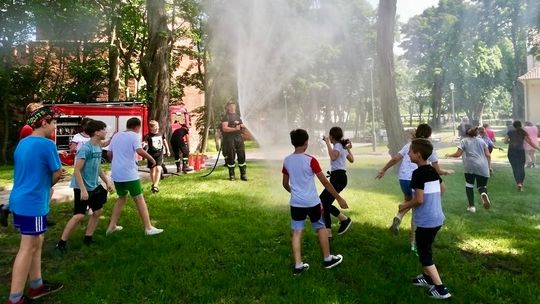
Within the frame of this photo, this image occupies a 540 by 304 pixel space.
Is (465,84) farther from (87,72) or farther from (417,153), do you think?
(417,153)

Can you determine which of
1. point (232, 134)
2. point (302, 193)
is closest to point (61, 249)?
point (302, 193)

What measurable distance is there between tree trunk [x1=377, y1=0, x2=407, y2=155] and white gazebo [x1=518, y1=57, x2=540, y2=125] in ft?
70.2

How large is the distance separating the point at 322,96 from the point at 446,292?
60.6 feet

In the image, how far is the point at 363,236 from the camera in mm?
6012

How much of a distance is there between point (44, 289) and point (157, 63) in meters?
12.7

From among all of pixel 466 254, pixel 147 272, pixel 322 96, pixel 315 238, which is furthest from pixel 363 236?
pixel 322 96

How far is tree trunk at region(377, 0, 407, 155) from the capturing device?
12711 millimetres

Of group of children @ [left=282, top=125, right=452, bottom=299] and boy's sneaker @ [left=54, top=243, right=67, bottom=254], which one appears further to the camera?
boy's sneaker @ [left=54, top=243, right=67, bottom=254]

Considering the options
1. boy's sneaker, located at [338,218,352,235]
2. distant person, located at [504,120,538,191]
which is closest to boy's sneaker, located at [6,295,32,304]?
boy's sneaker, located at [338,218,352,235]

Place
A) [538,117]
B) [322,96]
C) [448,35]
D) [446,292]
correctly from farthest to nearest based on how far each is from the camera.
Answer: [538,117]
[448,35]
[322,96]
[446,292]

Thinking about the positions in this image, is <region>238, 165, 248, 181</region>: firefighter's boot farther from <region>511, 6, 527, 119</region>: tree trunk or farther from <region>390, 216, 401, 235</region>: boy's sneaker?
<region>511, 6, 527, 119</region>: tree trunk

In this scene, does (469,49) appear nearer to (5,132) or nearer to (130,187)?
(130,187)

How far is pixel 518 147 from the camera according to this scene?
10.2 m

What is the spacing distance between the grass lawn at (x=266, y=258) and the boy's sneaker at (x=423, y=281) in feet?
0.33
